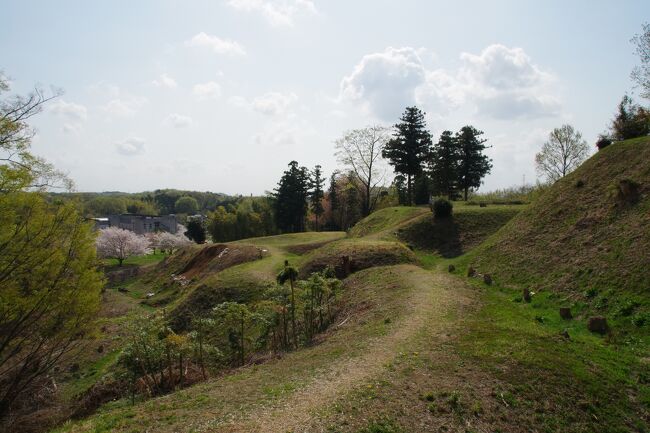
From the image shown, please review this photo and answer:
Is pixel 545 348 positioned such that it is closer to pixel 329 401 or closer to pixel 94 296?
pixel 329 401

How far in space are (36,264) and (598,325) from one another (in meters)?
15.8

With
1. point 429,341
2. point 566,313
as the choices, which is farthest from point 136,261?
point 566,313

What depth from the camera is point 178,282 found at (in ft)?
118

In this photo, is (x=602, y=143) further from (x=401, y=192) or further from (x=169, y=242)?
(x=169, y=242)

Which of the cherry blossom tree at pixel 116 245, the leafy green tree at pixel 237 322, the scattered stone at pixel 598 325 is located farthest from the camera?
the cherry blossom tree at pixel 116 245

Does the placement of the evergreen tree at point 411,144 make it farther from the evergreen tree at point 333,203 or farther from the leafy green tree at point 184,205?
the leafy green tree at point 184,205

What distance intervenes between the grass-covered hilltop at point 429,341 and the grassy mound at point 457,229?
327 millimetres

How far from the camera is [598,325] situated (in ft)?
37.5

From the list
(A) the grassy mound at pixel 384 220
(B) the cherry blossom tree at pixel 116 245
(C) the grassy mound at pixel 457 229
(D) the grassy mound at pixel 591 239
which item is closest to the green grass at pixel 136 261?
(B) the cherry blossom tree at pixel 116 245

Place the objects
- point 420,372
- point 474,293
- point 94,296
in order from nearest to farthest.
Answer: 1. point 420,372
2. point 94,296
3. point 474,293

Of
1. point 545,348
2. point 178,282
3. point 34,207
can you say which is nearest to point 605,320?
point 545,348

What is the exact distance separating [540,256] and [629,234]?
3.48m

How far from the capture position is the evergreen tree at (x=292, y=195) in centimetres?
5722

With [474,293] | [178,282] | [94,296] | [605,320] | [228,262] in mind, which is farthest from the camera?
[178,282]
